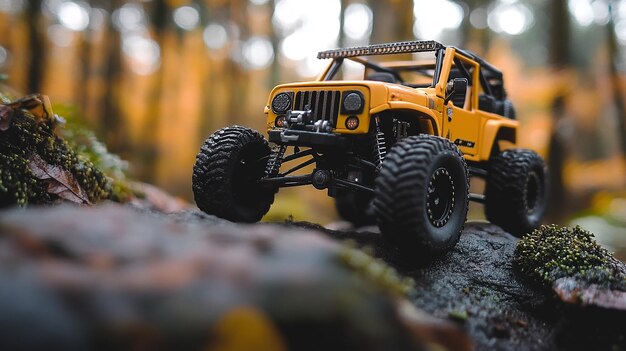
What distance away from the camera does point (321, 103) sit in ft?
15.9

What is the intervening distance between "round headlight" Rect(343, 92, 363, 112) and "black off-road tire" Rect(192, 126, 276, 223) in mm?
1176

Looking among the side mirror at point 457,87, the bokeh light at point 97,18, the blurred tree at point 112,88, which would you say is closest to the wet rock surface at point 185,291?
the side mirror at point 457,87

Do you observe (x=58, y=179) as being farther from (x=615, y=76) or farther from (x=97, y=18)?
(x=97, y=18)

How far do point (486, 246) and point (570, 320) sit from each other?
1.56 metres

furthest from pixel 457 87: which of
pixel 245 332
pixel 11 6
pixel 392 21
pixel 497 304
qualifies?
pixel 11 6

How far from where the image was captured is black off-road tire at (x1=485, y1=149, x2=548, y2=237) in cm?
624

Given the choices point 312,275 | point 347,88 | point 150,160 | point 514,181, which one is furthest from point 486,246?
point 150,160

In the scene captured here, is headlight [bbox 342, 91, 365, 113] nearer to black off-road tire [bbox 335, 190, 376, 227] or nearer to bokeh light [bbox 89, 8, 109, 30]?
black off-road tire [bbox 335, 190, 376, 227]

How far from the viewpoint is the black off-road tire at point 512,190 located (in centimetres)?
624

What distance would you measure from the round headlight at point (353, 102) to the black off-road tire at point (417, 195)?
1.88 ft

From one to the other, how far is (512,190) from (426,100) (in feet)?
6.31

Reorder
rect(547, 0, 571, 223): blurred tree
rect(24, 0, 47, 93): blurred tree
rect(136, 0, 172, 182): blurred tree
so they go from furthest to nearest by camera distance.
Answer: rect(136, 0, 172, 182): blurred tree → rect(24, 0, 47, 93): blurred tree → rect(547, 0, 571, 223): blurred tree

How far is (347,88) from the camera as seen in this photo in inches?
184

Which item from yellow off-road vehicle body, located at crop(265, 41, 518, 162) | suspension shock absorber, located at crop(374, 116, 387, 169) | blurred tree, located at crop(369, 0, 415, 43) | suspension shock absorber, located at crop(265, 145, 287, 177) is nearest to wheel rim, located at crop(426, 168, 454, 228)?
suspension shock absorber, located at crop(374, 116, 387, 169)
